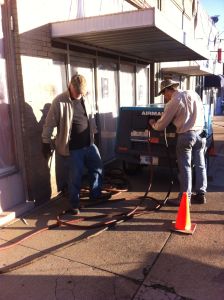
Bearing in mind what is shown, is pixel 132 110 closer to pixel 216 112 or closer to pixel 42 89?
pixel 42 89

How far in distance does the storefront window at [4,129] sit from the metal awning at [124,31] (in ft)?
3.75

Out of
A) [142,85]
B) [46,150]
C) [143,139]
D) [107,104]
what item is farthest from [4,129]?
[142,85]

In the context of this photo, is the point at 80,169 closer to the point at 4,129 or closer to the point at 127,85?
the point at 4,129

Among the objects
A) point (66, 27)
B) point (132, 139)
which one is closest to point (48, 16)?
point (66, 27)

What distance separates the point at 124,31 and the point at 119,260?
3.63 meters

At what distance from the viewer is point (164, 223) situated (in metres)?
4.33

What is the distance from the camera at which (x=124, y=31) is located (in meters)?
5.29

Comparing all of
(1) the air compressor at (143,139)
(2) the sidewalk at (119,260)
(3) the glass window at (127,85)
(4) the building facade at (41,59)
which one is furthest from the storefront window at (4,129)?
(3) the glass window at (127,85)

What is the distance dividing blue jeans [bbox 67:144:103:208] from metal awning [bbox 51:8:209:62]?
1876 mm

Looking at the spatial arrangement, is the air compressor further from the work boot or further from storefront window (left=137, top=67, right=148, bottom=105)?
storefront window (left=137, top=67, right=148, bottom=105)

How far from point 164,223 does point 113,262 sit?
3.89ft

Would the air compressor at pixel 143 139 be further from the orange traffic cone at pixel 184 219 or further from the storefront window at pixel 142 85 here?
the storefront window at pixel 142 85

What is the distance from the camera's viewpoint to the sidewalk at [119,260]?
9.57ft

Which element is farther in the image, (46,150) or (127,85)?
(127,85)
